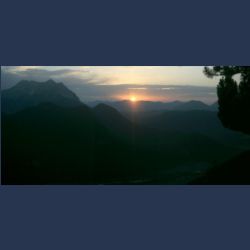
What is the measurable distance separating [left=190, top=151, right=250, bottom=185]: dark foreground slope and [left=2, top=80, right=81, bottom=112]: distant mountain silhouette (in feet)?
9.01

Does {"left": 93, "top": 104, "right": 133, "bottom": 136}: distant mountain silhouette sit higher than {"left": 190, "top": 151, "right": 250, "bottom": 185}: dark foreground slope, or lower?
higher

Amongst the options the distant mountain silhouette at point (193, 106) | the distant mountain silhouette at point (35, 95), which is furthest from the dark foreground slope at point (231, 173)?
the distant mountain silhouette at point (35, 95)

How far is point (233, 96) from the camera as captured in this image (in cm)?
891

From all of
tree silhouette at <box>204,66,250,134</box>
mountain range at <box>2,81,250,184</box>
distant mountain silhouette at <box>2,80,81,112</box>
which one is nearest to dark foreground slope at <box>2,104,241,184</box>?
mountain range at <box>2,81,250,184</box>

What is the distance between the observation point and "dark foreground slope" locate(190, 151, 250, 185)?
8823mm

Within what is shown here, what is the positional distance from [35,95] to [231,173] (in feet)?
12.8

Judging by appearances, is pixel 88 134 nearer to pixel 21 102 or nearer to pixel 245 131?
pixel 21 102

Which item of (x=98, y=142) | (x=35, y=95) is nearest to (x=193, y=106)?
(x=98, y=142)

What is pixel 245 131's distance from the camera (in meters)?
8.98

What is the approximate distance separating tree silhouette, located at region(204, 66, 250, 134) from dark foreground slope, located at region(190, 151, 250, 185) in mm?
544

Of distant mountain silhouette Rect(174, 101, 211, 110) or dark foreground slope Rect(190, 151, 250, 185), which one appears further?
distant mountain silhouette Rect(174, 101, 211, 110)

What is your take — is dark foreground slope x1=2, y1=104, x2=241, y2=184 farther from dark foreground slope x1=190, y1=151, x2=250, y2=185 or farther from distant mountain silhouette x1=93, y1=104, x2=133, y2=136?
dark foreground slope x1=190, y1=151, x2=250, y2=185

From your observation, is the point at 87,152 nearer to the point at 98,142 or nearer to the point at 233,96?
the point at 98,142

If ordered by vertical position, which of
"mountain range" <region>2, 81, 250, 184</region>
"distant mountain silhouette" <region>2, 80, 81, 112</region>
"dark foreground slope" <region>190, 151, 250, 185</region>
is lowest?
"dark foreground slope" <region>190, 151, 250, 185</region>
